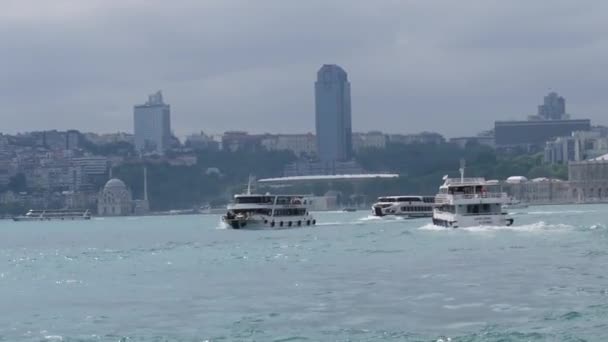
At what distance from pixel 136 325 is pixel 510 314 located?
27.8 ft

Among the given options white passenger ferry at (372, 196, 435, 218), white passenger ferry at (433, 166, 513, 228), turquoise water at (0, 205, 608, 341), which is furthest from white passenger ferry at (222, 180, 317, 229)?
turquoise water at (0, 205, 608, 341)

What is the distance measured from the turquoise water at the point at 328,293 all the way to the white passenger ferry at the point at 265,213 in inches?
1289

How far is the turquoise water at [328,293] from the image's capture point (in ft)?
124

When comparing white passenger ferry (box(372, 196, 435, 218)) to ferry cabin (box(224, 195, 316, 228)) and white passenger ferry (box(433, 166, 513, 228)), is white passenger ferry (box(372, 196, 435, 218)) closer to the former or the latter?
ferry cabin (box(224, 195, 316, 228))

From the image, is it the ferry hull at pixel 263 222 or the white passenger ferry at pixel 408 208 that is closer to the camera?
the ferry hull at pixel 263 222

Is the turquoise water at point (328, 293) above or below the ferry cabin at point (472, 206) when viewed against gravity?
below

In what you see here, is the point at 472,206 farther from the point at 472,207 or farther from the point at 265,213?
the point at 265,213

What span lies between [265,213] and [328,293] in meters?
62.8

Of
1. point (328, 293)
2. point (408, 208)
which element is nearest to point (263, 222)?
point (408, 208)

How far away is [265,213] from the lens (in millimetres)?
108688

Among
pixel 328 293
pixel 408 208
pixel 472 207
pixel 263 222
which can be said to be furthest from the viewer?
pixel 408 208

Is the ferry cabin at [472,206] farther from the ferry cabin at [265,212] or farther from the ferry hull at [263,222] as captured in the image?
the ferry cabin at [265,212]

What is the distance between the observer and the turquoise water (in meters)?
37.9

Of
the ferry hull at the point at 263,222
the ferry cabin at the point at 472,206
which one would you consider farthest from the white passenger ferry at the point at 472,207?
the ferry hull at the point at 263,222
